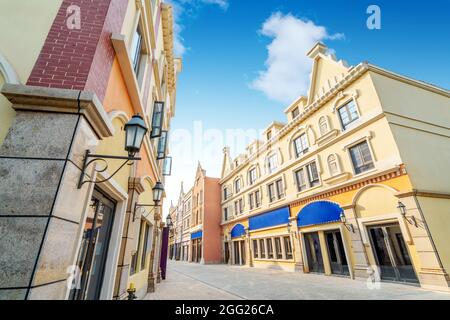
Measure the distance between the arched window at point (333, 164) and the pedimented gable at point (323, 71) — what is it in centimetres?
474

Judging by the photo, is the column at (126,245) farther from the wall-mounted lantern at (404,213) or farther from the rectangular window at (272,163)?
the rectangular window at (272,163)

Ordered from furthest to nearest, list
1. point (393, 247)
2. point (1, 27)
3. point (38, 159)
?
point (393, 247)
point (1, 27)
point (38, 159)

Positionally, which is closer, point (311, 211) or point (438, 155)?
point (438, 155)

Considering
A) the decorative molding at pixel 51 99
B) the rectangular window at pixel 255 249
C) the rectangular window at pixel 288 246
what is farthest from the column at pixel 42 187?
the rectangular window at pixel 255 249

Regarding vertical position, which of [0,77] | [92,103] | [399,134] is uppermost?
[399,134]

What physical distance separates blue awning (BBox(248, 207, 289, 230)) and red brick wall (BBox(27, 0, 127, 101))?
614 inches

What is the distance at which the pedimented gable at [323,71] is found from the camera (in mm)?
13672

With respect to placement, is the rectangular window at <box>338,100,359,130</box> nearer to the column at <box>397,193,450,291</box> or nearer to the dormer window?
the dormer window

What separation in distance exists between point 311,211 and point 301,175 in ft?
9.55

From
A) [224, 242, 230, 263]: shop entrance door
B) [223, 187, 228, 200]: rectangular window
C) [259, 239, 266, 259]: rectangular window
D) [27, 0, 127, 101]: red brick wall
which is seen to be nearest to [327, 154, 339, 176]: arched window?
[259, 239, 266, 259]: rectangular window

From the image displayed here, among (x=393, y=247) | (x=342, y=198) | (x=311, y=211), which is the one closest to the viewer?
(x=393, y=247)
